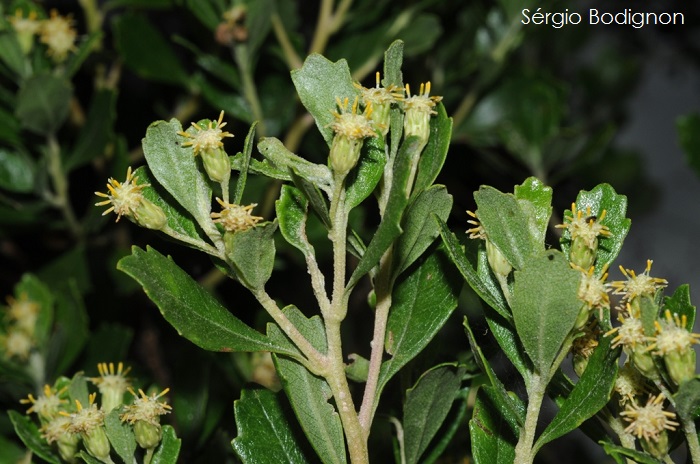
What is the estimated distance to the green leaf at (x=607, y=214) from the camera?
821 millimetres

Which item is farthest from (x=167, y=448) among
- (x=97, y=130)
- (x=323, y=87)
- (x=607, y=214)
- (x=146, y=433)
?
(x=97, y=130)

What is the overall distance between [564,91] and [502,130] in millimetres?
172

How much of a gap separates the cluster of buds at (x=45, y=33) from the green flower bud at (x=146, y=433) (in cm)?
94

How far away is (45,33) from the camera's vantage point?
1.53 m

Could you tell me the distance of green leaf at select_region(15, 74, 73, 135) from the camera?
1404 mm

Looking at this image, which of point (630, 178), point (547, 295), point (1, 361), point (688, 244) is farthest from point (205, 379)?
point (688, 244)

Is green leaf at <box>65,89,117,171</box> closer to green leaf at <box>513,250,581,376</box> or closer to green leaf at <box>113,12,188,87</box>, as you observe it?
green leaf at <box>113,12,188,87</box>

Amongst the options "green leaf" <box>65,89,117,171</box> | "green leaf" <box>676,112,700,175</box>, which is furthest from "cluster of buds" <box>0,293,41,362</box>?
"green leaf" <box>676,112,700,175</box>

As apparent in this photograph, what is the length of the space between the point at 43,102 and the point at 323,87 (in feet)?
2.67

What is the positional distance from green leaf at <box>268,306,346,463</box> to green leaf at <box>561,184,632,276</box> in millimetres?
252

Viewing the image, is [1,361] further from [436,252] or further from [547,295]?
[547,295]

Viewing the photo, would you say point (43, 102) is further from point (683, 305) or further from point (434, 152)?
point (683, 305)

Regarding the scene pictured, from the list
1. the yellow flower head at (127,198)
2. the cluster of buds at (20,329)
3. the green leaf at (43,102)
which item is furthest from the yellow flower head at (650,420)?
the green leaf at (43,102)

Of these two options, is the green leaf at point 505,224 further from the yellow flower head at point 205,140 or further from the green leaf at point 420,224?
the yellow flower head at point 205,140
